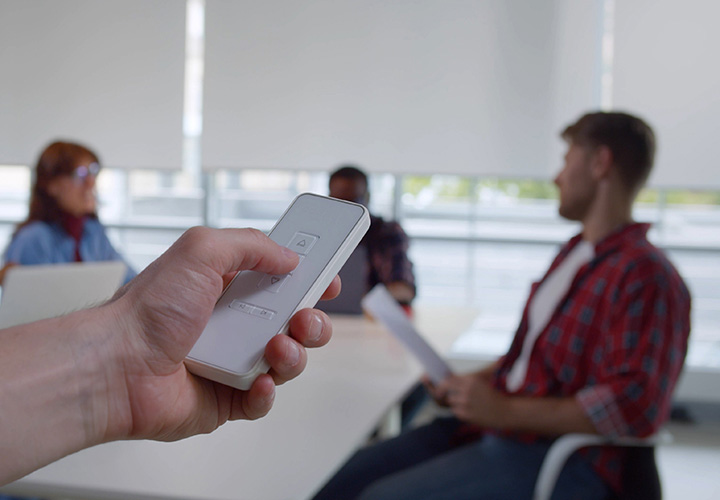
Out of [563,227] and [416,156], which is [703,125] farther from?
[416,156]

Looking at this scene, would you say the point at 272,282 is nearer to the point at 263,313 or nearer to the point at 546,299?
the point at 263,313

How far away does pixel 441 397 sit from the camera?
2.13 meters

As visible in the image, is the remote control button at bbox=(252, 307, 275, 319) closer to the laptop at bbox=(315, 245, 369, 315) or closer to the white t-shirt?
the white t-shirt

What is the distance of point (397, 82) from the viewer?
428 centimetres

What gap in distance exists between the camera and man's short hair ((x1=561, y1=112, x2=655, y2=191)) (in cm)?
205

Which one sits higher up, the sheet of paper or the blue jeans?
the sheet of paper

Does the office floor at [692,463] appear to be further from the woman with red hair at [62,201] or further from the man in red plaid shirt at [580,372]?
the woman with red hair at [62,201]

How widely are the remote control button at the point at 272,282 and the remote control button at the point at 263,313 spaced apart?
0.02 m

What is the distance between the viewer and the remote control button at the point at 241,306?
2.28 ft

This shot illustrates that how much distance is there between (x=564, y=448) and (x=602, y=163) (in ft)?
2.74

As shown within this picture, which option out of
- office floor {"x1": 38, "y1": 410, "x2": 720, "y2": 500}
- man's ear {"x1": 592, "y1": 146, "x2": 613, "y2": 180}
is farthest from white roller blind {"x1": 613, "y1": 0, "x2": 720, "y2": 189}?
man's ear {"x1": 592, "y1": 146, "x2": 613, "y2": 180}

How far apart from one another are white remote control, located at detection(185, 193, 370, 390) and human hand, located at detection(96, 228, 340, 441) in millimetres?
12

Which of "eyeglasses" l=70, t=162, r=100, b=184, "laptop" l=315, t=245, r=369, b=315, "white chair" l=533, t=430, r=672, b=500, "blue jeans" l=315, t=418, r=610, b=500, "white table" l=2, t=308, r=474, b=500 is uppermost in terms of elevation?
"eyeglasses" l=70, t=162, r=100, b=184

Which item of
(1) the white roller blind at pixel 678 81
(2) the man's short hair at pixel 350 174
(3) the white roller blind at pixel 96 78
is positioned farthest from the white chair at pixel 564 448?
(3) the white roller blind at pixel 96 78
